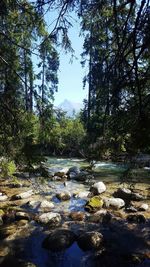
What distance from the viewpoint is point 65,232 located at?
7203mm

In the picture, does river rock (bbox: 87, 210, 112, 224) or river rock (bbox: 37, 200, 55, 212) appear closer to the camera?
river rock (bbox: 87, 210, 112, 224)

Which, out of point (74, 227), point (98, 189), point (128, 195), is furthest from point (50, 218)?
point (98, 189)

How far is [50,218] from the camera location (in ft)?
27.2

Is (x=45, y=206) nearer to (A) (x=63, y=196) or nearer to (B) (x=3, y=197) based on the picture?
(A) (x=63, y=196)

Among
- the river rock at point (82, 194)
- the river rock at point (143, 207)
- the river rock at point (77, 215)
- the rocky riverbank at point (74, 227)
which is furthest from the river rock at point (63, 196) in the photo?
the river rock at point (143, 207)

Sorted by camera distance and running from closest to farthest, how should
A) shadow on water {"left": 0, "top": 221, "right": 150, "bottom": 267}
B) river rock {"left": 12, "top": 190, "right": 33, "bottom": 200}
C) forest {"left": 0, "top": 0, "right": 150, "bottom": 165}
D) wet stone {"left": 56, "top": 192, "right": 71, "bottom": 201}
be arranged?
1. forest {"left": 0, "top": 0, "right": 150, "bottom": 165}
2. shadow on water {"left": 0, "top": 221, "right": 150, "bottom": 267}
3. river rock {"left": 12, "top": 190, "right": 33, "bottom": 200}
4. wet stone {"left": 56, "top": 192, "right": 71, "bottom": 201}

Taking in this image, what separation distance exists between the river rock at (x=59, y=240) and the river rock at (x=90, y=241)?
20 centimetres

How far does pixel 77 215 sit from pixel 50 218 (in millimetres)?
787

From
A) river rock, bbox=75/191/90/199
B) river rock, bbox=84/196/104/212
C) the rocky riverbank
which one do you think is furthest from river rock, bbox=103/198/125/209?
river rock, bbox=75/191/90/199

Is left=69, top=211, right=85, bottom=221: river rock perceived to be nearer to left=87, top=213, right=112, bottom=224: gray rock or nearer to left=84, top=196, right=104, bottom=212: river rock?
left=87, top=213, right=112, bottom=224: gray rock

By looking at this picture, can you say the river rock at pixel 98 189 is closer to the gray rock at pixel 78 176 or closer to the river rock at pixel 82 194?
the river rock at pixel 82 194

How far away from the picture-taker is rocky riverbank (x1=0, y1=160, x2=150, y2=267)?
20.9 ft

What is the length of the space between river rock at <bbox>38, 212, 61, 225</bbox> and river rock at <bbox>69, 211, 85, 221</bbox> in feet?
1.23

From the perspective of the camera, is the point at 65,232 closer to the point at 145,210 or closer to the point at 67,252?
the point at 67,252
